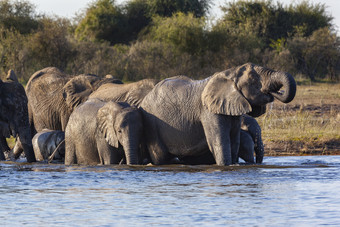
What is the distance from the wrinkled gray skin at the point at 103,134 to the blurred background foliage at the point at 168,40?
12599 millimetres

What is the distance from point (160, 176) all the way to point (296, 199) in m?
2.49

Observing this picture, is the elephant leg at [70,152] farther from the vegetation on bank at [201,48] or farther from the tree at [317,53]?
the tree at [317,53]

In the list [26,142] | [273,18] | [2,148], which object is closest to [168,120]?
[26,142]

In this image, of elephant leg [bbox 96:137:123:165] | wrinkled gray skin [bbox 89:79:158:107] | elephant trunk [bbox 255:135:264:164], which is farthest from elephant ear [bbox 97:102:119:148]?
elephant trunk [bbox 255:135:264:164]

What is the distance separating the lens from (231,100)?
34.6ft

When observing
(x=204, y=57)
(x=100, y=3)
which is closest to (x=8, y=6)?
(x=100, y=3)

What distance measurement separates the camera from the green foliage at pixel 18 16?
33.6m

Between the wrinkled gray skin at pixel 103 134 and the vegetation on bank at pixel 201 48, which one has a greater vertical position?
the vegetation on bank at pixel 201 48

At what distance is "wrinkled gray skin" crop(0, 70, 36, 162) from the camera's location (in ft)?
41.1

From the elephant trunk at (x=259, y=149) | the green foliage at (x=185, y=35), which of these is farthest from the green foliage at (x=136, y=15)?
the elephant trunk at (x=259, y=149)

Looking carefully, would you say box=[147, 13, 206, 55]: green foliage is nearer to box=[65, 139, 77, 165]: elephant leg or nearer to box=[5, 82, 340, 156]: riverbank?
box=[5, 82, 340, 156]: riverbank

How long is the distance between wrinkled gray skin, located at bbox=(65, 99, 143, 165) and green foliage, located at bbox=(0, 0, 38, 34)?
71.0ft

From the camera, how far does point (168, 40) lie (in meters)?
29.9

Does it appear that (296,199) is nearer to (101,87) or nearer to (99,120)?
(99,120)
